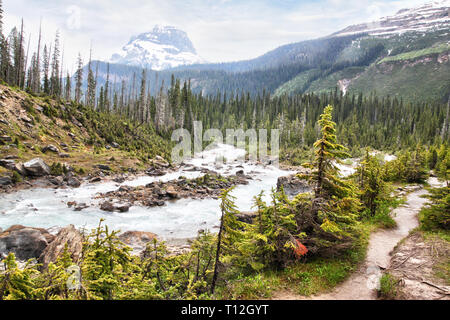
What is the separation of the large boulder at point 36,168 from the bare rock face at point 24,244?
13.8 m

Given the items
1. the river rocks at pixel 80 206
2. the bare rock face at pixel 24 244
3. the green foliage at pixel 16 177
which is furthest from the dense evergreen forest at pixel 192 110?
the bare rock face at pixel 24 244

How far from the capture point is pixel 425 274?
6.64 m

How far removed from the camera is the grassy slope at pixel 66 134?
84.7 ft

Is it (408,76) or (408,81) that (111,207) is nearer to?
(408,81)

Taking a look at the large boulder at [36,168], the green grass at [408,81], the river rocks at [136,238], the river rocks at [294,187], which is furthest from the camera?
the green grass at [408,81]

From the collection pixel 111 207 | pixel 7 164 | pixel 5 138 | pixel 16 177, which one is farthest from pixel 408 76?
pixel 7 164

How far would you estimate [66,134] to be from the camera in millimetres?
32188

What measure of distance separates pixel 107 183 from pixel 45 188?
17.3 feet

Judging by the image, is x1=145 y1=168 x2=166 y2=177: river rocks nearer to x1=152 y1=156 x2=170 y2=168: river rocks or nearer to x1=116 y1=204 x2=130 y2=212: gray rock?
x1=152 y1=156 x2=170 y2=168: river rocks

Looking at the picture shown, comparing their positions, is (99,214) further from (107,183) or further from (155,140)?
(155,140)

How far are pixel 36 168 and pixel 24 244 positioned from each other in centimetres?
1519

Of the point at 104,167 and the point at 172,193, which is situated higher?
the point at 104,167

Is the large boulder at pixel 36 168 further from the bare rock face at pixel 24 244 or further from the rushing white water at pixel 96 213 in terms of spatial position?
the bare rock face at pixel 24 244
